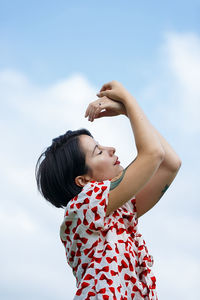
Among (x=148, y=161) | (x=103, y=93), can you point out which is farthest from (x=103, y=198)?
(x=103, y=93)

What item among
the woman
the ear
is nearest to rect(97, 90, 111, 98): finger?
the woman

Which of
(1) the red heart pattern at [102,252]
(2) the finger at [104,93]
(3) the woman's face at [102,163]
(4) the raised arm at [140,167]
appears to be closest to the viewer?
(1) the red heart pattern at [102,252]

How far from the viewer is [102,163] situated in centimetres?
293

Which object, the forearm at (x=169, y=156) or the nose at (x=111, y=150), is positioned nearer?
the nose at (x=111, y=150)

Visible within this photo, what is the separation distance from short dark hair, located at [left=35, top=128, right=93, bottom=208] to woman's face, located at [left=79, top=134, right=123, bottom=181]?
0.04 meters

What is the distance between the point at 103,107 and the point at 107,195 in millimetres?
609

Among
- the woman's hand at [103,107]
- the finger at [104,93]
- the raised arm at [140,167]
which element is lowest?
the raised arm at [140,167]

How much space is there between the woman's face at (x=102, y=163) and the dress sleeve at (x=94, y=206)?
20 centimetres

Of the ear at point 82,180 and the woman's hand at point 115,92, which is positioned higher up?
the woman's hand at point 115,92

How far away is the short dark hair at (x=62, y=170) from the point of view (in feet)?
9.75

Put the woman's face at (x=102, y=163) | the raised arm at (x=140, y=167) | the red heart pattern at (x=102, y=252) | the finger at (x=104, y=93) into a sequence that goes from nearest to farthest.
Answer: the red heart pattern at (x=102, y=252)
the raised arm at (x=140, y=167)
the woman's face at (x=102, y=163)
the finger at (x=104, y=93)

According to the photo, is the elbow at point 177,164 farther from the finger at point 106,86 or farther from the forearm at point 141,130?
the finger at point 106,86

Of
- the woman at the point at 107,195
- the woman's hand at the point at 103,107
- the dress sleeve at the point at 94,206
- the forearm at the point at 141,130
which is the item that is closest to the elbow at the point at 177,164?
the woman at the point at 107,195

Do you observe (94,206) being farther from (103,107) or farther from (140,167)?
(103,107)
